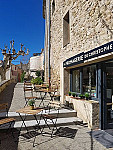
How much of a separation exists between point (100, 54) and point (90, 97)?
182 centimetres

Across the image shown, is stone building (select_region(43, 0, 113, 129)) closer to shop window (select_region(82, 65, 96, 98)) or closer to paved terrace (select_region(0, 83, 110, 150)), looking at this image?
shop window (select_region(82, 65, 96, 98))

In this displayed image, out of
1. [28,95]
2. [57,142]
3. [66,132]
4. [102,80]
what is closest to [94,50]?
[102,80]

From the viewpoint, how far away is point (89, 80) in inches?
204

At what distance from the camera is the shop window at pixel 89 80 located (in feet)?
15.7

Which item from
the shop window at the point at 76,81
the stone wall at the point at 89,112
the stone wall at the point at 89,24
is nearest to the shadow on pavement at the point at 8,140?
the stone wall at the point at 89,112

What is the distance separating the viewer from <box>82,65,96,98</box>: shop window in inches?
188

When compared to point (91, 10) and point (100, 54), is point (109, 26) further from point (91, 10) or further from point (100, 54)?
point (91, 10)

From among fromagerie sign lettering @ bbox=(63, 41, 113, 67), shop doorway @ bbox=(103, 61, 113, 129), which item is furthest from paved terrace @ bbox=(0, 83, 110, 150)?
fromagerie sign lettering @ bbox=(63, 41, 113, 67)

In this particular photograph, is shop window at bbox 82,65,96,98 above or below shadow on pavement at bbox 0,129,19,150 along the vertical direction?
above

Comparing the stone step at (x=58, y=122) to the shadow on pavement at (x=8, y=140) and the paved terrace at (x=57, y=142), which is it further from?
the paved terrace at (x=57, y=142)

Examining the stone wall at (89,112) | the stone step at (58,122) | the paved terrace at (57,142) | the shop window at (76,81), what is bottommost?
the paved terrace at (57,142)

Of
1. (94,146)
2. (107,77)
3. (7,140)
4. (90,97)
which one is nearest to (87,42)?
(107,77)

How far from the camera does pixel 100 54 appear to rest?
3.78 meters

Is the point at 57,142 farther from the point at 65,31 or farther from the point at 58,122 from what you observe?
the point at 65,31
